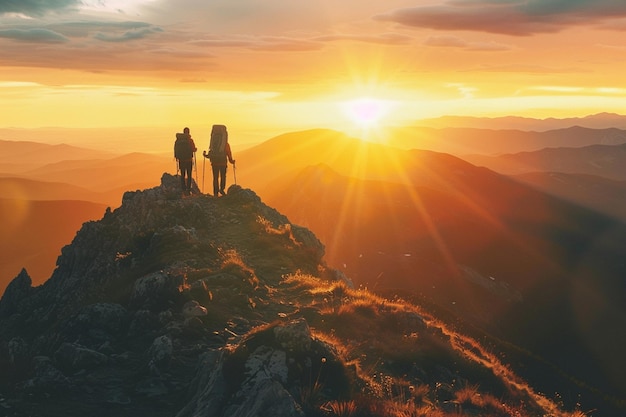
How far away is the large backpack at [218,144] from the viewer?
32.3 metres

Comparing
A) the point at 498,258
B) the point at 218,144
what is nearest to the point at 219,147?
→ the point at 218,144

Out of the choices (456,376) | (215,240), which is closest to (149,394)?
(456,376)

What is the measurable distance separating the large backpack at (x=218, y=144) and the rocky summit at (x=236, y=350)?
25.4ft

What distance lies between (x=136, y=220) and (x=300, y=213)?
481 feet

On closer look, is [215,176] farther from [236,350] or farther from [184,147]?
[236,350]

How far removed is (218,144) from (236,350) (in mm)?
24070

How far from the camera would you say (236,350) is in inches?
386

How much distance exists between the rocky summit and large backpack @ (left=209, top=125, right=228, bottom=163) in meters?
7.73

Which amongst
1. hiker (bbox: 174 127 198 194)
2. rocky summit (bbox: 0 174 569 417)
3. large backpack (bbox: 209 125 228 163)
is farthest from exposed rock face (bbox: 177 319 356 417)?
hiker (bbox: 174 127 198 194)

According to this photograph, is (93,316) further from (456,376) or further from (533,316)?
(533,316)

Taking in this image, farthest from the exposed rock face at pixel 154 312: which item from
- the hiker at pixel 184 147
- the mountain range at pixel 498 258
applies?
the mountain range at pixel 498 258

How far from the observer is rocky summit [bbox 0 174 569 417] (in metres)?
9.52

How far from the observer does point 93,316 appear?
15266mm

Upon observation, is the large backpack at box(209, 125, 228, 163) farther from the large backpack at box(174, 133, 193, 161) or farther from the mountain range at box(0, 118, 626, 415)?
the mountain range at box(0, 118, 626, 415)
